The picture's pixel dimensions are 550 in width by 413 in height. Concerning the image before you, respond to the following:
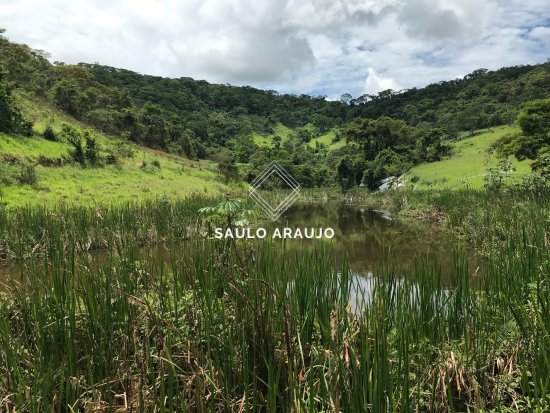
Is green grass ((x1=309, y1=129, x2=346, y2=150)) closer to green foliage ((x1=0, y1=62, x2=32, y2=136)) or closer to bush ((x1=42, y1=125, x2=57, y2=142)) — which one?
bush ((x1=42, y1=125, x2=57, y2=142))

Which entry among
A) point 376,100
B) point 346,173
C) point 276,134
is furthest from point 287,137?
point 346,173

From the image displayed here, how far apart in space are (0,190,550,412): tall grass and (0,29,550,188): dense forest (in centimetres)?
1419

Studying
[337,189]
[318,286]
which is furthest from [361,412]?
[337,189]

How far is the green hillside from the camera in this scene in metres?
13.2

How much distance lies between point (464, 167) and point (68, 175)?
80.5ft

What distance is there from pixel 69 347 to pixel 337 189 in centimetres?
3904

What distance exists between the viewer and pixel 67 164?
59.4 ft

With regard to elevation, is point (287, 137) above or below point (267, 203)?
above

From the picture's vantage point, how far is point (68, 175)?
16.3 meters

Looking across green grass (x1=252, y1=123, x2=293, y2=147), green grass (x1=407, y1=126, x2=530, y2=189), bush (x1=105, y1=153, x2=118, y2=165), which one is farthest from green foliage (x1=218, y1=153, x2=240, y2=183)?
green grass (x1=252, y1=123, x2=293, y2=147)

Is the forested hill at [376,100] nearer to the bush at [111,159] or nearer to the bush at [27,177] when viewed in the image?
the bush at [111,159]

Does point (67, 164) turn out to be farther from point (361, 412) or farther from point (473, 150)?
point (473, 150)

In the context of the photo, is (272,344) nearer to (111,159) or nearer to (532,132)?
(532,132)

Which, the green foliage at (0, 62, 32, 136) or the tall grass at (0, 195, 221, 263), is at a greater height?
the green foliage at (0, 62, 32, 136)
